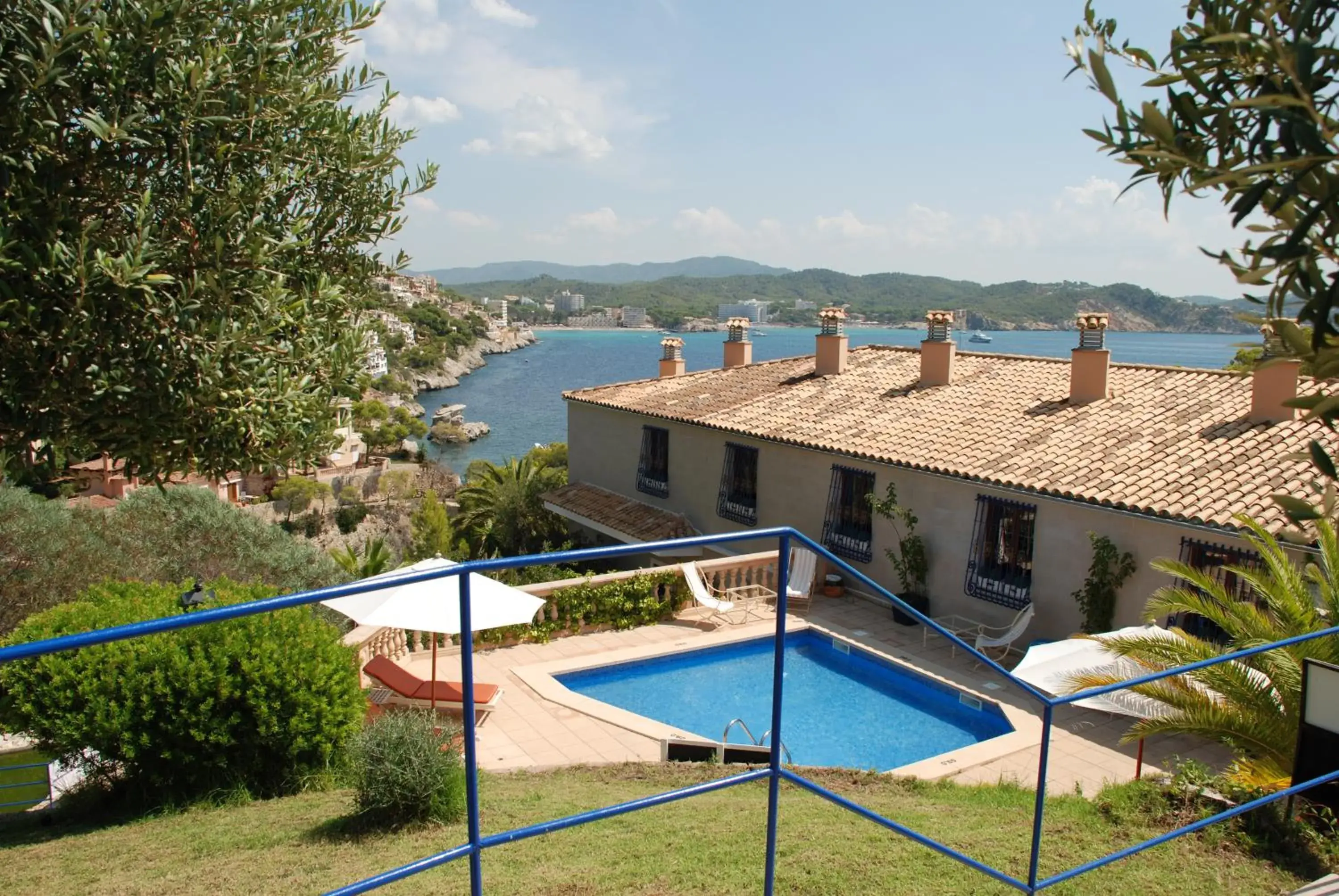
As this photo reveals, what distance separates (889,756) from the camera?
12734mm

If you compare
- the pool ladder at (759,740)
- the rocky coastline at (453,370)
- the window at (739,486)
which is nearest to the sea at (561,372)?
the rocky coastline at (453,370)

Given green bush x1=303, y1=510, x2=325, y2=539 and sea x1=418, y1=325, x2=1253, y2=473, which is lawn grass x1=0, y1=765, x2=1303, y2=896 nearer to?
green bush x1=303, y1=510, x2=325, y2=539

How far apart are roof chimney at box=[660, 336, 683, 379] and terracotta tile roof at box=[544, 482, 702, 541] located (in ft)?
14.9

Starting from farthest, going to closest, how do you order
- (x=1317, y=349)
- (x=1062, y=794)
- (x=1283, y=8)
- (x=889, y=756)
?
1. (x=889, y=756)
2. (x=1062, y=794)
3. (x=1283, y=8)
4. (x=1317, y=349)

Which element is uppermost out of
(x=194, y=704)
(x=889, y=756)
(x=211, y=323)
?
(x=211, y=323)

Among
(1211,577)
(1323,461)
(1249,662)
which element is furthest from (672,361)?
(1323,461)

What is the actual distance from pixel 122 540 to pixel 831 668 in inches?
496

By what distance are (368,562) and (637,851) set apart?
14479 millimetres

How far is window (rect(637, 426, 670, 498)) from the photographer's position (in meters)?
23.9

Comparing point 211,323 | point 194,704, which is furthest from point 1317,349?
point 194,704

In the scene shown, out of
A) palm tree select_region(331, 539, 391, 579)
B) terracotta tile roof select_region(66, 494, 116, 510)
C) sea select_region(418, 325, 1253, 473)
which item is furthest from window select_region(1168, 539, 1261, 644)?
sea select_region(418, 325, 1253, 473)

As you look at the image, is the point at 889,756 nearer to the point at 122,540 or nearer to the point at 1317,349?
the point at 1317,349

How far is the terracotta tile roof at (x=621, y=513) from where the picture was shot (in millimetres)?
22375

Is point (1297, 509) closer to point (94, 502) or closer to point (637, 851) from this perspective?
point (637, 851)
